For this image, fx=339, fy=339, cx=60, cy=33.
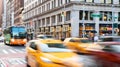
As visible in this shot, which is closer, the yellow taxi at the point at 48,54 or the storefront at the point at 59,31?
the yellow taxi at the point at 48,54

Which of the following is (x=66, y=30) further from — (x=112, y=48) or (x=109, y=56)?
(x=109, y=56)

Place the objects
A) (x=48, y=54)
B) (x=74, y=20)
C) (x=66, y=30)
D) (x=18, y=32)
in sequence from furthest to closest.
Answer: (x=66, y=30) < (x=74, y=20) < (x=18, y=32) < (x=48, y=54)

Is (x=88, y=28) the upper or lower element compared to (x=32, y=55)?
upper

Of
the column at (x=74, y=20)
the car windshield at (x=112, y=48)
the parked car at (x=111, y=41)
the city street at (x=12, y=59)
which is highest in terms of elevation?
the column at (x=74, y=20)

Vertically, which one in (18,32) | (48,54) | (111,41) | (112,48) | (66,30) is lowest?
(48,54)

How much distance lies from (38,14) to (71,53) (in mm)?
79378

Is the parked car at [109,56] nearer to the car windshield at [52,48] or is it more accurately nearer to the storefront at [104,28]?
the car windshield at [52,48]

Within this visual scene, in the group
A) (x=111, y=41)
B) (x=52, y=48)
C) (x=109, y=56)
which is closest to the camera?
(x=109, y=56)

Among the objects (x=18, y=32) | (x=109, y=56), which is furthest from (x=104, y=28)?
(x=109, y=56)

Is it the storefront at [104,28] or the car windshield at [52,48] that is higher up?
the storefront at [104,28]

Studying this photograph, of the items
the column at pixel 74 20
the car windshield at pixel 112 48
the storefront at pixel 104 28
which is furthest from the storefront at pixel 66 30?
the car windshield at pixel 112 48

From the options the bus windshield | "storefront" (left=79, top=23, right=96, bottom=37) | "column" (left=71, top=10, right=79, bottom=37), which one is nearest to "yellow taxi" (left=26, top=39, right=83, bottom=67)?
the bus windshield

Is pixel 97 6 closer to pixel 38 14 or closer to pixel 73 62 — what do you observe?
pixel 38 14

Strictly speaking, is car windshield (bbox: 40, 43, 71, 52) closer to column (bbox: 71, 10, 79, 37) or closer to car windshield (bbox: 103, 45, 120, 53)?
car windshield (bbox: 103, 45, 120, 53)
